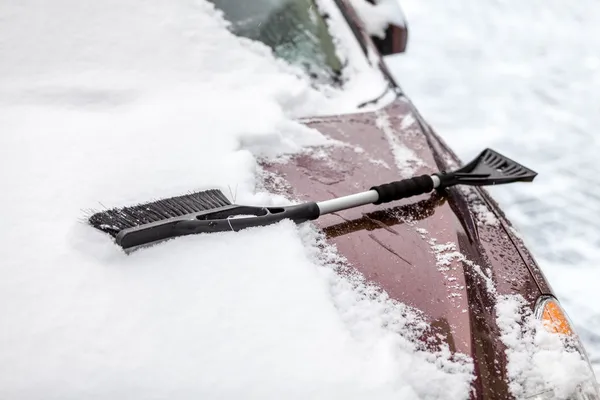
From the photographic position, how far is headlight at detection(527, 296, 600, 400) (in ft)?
4.21

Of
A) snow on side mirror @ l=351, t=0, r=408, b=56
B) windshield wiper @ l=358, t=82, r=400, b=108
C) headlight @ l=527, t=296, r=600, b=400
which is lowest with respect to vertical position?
headlight @ l=527, t=296, r=600, b=400

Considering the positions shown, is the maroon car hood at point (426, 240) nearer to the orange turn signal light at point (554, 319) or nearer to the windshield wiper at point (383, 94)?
the orange turn signal light at point (554, 319)

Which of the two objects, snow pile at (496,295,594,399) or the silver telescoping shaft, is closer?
snow pile at (496,295,594,399)

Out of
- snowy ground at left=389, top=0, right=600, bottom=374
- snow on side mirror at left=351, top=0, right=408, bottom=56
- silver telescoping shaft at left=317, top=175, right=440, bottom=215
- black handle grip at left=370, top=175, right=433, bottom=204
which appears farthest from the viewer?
snowy ground at left=389, top=0, right=600, bottom=374

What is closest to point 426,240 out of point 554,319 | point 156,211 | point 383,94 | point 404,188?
point 404,188

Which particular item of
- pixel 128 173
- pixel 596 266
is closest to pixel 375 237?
pixel 128 173

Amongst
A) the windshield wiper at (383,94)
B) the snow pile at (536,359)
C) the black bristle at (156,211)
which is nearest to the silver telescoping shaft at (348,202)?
the black bristle at (156,211)

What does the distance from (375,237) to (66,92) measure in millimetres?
1090

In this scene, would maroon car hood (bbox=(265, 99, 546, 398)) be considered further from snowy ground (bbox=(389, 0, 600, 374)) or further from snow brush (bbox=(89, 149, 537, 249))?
snowy ground (bbox=(389, 0, 600, 374))

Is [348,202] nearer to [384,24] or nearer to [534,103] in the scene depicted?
[384,24]

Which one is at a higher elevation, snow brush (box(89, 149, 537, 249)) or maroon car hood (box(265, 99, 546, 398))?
snow brush (box(89, 149, 537, 249))

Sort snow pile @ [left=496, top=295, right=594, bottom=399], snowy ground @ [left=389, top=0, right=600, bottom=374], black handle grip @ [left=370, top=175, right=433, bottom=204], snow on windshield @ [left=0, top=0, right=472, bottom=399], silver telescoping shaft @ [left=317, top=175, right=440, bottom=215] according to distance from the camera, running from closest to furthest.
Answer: snow on windshield @ [left=0, top=0, right=472, bottom=399] → snow pile @ [left=496, top=295, right=594, bottom=399] → silver telescoping shaft @ [left=317, top=175, right=440, bottom=215] → black handle grip @ [left=370, top=175, right=433, bottom=204] → snowy ground @ [left=389, top=0, right=600, bottom=374]

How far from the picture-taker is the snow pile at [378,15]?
111 inches

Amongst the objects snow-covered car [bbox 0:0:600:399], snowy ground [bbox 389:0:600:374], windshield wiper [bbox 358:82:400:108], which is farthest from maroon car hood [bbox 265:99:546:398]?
snowy ground [bbox 389:0:600:374]
